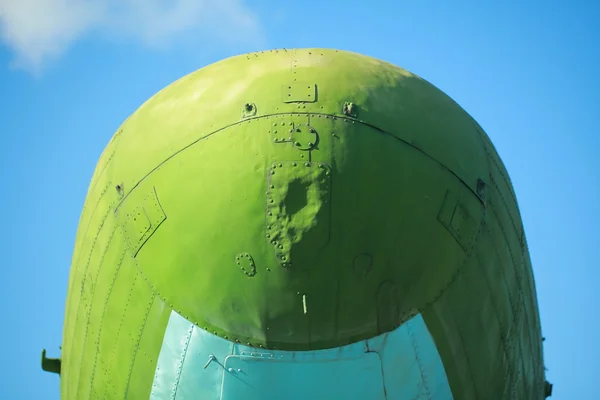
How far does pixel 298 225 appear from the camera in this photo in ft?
19.4

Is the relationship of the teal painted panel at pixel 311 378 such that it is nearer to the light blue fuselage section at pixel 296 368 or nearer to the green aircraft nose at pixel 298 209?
the light blue fuselage section at pixel 296 368

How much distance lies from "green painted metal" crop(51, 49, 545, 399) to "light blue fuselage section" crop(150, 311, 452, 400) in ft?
0.31

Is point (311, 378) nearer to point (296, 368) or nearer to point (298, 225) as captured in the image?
point (296, 368)

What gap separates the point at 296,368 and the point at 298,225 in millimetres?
1080

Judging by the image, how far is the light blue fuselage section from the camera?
19.7ft

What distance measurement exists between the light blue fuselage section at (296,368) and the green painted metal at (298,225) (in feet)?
0.31

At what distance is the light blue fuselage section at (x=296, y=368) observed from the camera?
19.7 ft

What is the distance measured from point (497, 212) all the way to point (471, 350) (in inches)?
51.8

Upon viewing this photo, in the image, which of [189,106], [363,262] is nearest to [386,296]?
[363,262]

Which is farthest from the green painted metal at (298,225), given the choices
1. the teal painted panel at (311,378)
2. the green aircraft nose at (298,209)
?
the teal painted panel at (311,378)

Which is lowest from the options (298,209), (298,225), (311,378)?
(311,378)

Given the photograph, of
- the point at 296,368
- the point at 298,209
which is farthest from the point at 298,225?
the point at 296,368

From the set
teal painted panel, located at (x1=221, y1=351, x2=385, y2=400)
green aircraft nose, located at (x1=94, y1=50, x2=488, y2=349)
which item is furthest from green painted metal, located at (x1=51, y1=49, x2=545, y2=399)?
teal painted panel, located at (x1=221, y1=351, x2=385, y2=400)

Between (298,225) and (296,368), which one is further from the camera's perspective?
(296,368)
